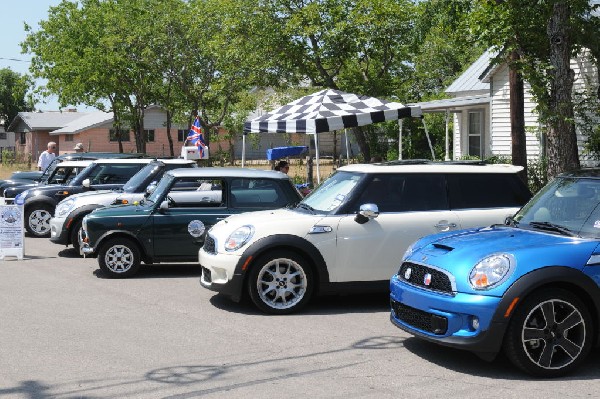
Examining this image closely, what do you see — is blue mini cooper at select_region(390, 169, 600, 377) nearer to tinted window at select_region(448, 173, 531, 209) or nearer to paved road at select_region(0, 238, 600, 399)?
paved road at select_region(0, 238, 600, 399)

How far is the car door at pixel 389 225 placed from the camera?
919 centimetres

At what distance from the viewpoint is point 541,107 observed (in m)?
13.4

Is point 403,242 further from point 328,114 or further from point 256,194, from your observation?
point 328,114

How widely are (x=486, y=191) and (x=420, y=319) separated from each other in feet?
10.5

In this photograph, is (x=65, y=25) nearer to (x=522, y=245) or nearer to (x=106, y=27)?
(x=106, y=27)

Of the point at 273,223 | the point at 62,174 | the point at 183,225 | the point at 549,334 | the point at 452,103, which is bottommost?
the point at 549,334

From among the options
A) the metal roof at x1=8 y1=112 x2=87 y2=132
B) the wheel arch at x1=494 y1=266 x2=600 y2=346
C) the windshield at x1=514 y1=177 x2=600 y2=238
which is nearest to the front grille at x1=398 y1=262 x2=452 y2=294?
the wheel arch at x1=494 y1=266 x2=600 y2=346


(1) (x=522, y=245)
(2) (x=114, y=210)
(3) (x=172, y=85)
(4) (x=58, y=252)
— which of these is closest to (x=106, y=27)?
(3) (x=172, y=85)

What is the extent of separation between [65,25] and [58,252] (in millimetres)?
29155

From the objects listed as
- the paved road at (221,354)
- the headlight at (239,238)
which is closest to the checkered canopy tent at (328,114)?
the paved road at (221,354)

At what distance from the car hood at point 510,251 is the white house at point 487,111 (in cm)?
1490

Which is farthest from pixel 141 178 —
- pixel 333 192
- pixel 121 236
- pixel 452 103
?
pixel 452 103

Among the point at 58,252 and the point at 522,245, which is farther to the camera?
the point at 58,252

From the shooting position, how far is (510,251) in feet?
21.8
